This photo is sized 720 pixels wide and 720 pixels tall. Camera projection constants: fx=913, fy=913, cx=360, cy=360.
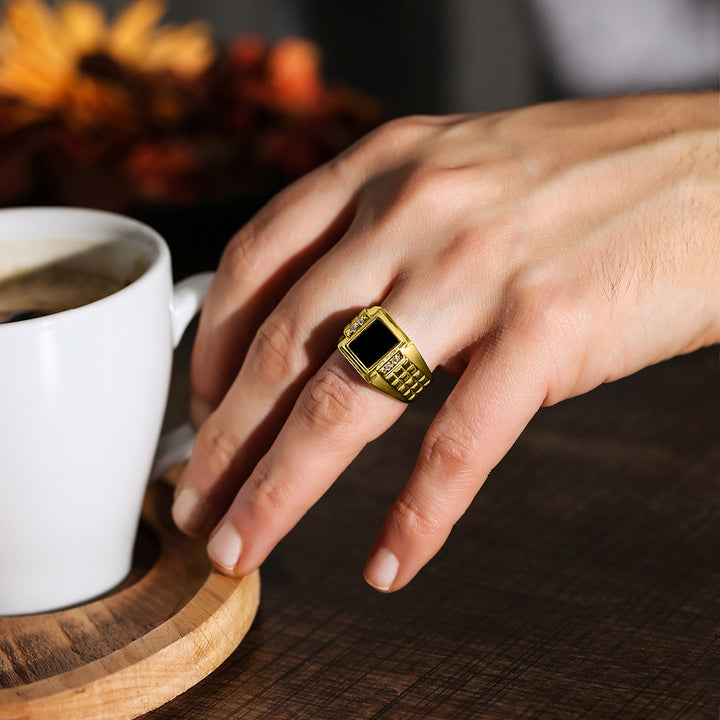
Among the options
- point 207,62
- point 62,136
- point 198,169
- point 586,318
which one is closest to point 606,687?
point 586,318

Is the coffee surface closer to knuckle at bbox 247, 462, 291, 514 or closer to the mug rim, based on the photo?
the mug rim

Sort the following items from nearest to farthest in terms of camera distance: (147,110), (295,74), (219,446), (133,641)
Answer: (133,641) → (219,446) → (147,110) → (295,74)

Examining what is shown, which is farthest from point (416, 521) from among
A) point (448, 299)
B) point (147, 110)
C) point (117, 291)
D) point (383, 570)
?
point (147, 110)

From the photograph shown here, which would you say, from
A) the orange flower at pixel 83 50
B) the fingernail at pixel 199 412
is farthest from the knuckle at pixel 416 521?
the orange flower at pixel 83 50

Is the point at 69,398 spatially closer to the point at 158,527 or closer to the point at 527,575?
the point at 158,527

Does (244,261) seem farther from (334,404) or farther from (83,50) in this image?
(83,50)
